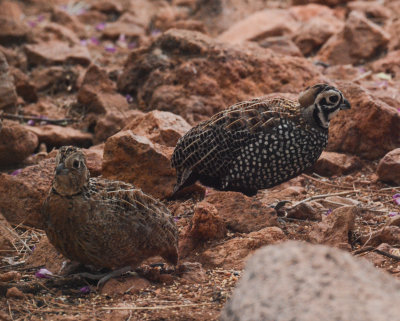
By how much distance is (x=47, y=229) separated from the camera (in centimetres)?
480

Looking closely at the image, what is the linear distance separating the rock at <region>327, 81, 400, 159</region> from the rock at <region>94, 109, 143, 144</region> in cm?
233

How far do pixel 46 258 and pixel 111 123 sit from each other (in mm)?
3263

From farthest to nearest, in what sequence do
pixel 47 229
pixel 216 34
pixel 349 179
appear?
pixel 216 34, pixel 349 179, pixel 47 229

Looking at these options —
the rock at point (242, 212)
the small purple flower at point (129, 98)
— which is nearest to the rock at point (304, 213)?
the rock at point (242, 212)

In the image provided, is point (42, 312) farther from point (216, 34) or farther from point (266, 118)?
point (216, 34)

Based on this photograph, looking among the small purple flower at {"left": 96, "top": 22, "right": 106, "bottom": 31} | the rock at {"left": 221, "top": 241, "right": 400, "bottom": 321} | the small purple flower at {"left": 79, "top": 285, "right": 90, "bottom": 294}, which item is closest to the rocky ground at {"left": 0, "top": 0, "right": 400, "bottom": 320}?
the small purple flower at {"left": 79, "top": 285, "right": 90, "bottom": 294}

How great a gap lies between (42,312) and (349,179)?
3719mm

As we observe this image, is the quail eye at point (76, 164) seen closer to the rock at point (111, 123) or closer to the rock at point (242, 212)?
the rock at point (242, 212)

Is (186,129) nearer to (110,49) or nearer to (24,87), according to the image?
(24,87)

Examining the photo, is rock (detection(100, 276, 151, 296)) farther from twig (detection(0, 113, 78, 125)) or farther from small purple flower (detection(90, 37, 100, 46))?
small purple flower (detection(90, 37, 100, 46))

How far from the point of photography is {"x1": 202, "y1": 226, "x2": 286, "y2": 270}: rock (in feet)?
17.1

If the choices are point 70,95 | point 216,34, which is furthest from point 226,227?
point 216,34

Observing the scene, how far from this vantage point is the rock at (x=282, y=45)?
35.0 ft

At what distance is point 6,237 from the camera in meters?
5.70
